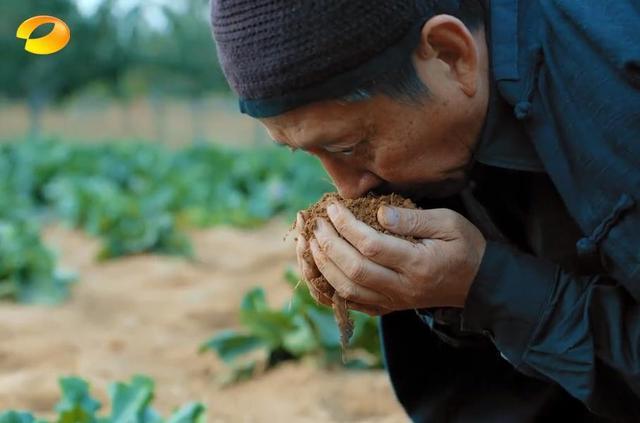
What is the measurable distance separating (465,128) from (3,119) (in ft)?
133

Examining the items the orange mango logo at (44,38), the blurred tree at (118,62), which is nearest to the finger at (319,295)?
the orange mango logo at (44,38)

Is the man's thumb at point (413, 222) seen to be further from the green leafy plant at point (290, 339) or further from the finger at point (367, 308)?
the green leafy plant at point (290, 339)

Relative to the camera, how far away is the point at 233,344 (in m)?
4.39

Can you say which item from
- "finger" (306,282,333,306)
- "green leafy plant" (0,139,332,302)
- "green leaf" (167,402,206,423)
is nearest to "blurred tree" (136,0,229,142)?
"green leafy plant" (0,139,332,302)

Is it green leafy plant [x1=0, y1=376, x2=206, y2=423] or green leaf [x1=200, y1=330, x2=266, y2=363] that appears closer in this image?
green leafy plant [x1=0, y1=376, x2=206, y2=423]

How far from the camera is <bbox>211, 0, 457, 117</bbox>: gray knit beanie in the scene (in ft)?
5.93

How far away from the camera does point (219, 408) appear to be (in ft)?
12.3

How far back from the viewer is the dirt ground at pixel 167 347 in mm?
3758

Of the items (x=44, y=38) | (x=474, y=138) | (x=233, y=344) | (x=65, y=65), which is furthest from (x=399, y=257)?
(x=65, y=65)

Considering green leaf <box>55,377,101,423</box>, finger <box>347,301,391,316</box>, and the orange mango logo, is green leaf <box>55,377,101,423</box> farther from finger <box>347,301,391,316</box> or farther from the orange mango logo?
the orange mango logo

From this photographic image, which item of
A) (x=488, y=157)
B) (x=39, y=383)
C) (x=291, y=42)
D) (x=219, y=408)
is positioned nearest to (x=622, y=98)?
(x=488, y=157)

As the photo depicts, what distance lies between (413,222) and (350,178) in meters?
0.15

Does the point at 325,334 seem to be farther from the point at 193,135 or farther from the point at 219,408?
the point at 193,135

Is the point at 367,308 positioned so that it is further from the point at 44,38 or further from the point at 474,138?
the point at 44,38
